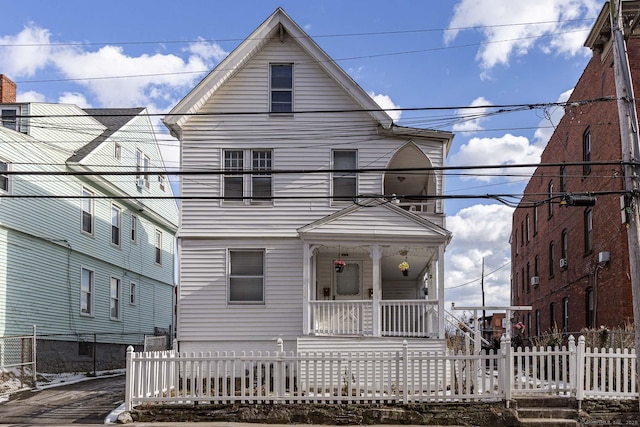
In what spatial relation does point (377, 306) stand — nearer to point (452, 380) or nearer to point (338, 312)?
point (338, 312)

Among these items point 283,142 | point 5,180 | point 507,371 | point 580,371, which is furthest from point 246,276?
point 580,371

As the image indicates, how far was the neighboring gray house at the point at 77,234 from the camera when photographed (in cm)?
2150

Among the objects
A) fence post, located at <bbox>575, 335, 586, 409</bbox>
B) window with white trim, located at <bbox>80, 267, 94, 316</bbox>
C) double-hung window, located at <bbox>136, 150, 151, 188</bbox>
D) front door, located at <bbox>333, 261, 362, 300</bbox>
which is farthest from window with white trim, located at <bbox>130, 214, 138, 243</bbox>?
fence post, located at <bbox>575, 335, 586, 409</bbox>

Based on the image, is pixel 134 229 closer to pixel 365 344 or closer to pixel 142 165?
pixel 142 165

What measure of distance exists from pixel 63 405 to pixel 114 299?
1298 centimetres

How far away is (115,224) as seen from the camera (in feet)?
92.2

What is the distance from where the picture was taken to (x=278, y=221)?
1902cm

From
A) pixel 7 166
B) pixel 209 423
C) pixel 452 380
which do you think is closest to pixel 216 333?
pixel 209 423

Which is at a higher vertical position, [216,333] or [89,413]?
[216,333]

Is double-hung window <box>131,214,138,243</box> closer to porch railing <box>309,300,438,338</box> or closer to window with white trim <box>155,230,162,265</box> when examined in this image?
window with white trim <box>155,230,162,265</box>

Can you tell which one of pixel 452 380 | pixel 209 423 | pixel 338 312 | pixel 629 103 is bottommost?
pixel 209 423

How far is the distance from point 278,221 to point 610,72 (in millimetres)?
12131

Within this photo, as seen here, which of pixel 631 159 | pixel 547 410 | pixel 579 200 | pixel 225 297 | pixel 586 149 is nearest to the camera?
pixel 631 159

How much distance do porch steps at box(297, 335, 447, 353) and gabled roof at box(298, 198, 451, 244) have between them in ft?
8.27
